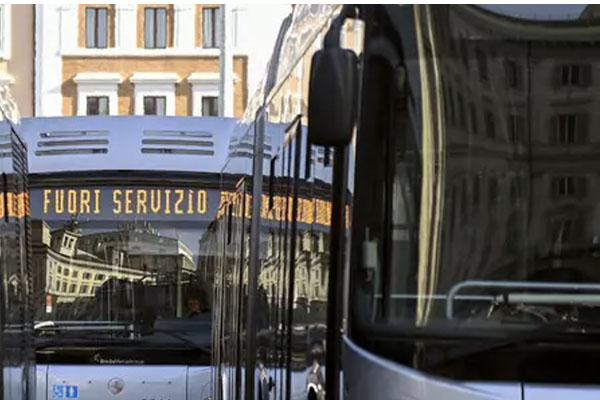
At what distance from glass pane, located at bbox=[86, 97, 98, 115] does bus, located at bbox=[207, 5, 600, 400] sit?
39463 millimetres

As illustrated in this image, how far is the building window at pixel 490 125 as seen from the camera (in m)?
3.73

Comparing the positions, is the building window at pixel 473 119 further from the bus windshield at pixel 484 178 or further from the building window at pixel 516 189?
the building window at pixel 516 189

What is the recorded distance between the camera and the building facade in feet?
140

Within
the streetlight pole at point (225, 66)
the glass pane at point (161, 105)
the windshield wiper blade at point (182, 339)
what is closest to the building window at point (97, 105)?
the glass pane at point (161, 105)

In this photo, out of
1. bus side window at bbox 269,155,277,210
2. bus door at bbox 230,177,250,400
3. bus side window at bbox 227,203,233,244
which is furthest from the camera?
bus side window at bbox 227,203,233,244

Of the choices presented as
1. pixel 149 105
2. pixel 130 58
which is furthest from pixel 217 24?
pixel 149 105

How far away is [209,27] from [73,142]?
1344 inches

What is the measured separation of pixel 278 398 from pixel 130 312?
419 centimetres

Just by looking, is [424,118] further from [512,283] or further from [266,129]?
[266,129]

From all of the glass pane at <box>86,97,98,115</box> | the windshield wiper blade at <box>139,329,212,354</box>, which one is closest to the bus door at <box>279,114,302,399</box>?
the windshield wiper blade at <box>139,329,212,354</box>

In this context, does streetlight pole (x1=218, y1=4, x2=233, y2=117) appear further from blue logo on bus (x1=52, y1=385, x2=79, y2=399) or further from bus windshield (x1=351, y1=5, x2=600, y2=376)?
bus windshield (x1=351, y1=5, x2=600, y2=376)

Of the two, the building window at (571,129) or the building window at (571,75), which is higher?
the building window at (571,75)

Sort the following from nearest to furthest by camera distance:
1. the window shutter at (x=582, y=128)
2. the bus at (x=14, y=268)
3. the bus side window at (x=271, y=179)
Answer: the window shutter at (x=582, y=128) < the bus side window at (x=271, y=179) < the bus at (x=14, y=268)

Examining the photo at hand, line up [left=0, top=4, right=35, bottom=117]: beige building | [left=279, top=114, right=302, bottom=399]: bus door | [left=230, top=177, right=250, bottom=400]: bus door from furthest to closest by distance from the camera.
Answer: [left=0, top=4, right=35, bottom=117]: beige building, [left=230, top=177, right=250, bottom=400]: bus door, [left=279, top=114, right=302, bottom=399]: bus door
